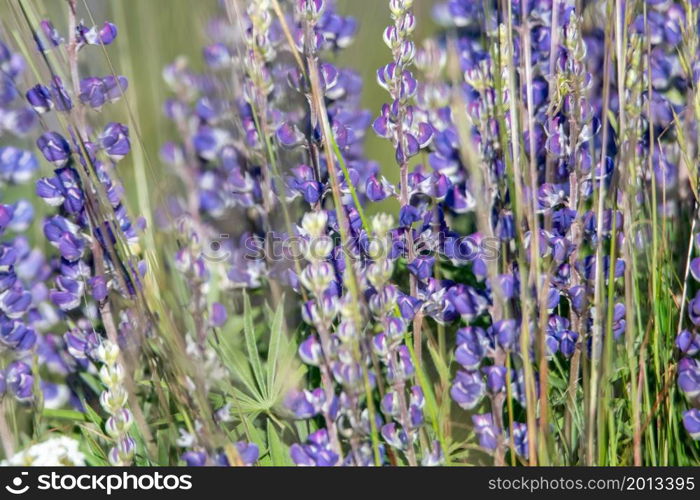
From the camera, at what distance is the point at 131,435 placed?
1257mm

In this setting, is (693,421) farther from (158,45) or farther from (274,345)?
(158,45)

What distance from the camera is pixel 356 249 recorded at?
47.0 inches

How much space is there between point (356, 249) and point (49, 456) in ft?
1.54

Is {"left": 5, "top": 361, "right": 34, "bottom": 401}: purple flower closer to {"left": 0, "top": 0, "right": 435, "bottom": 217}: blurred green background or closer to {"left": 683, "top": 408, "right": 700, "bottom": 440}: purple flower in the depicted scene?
{"left": 0, "top": 0, "right": 435, "bottom": 217}: blurred green background

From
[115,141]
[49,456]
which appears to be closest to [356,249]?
[115,141]

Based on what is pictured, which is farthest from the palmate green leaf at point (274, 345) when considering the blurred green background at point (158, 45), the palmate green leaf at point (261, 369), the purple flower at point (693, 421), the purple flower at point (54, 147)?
the purple flower at point (693, 421)

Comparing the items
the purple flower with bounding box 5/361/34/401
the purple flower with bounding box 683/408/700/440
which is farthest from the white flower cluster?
the purple flower with bounding box 683/408/700/440

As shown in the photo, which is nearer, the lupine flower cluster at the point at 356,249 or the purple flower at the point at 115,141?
the lupine flower cluster at the point at 356,249

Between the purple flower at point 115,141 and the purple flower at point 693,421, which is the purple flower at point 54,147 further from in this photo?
the purple flower at point 693,421

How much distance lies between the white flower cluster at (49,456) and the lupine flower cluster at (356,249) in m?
0.01

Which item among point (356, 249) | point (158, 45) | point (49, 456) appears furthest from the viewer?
point (158, 45)

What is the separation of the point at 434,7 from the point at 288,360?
1.90ft

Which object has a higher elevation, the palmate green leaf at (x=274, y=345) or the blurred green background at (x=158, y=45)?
Answer: the blurred green background at (x=158, y=45)

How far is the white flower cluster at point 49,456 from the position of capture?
1089 mm
